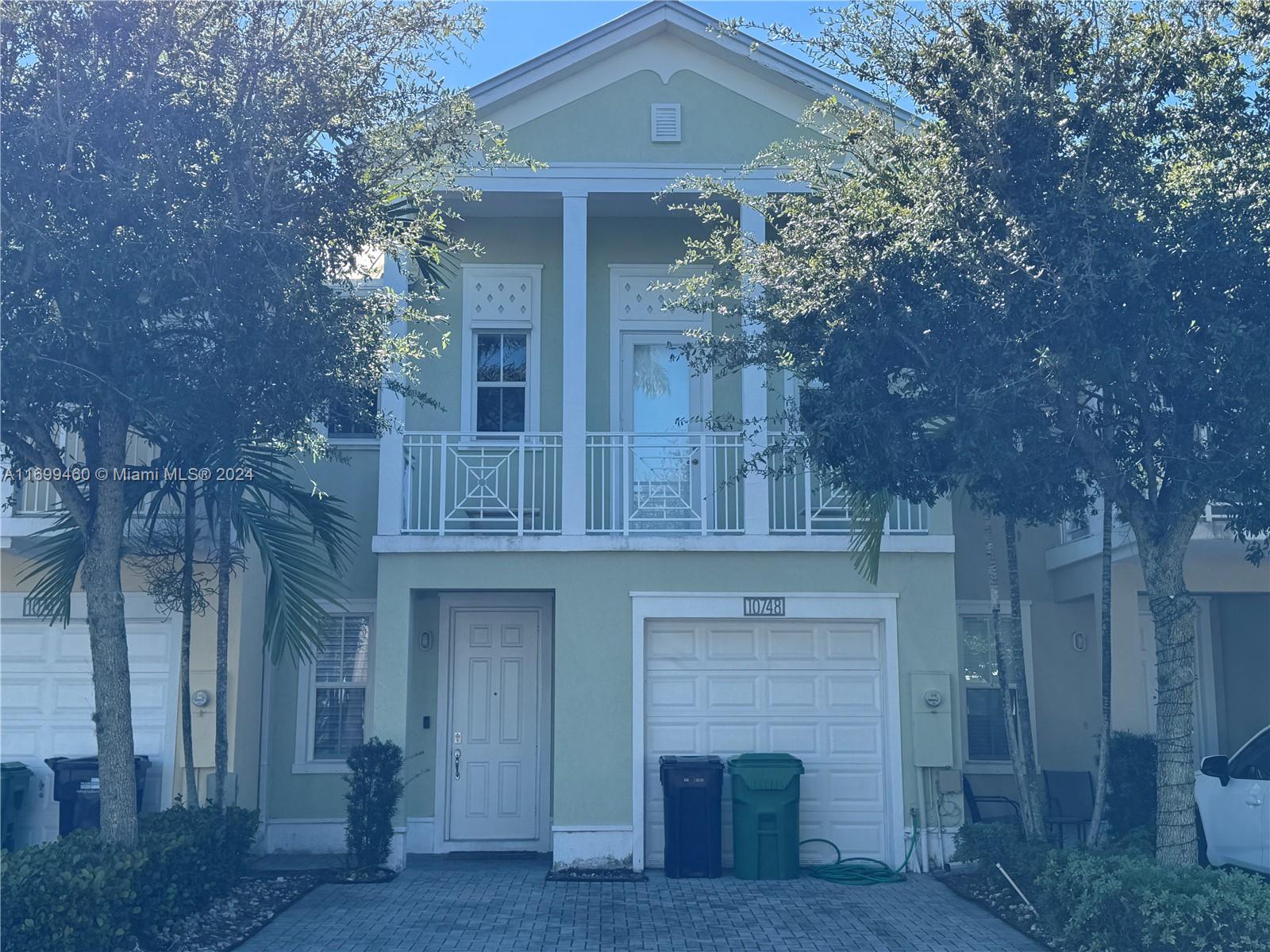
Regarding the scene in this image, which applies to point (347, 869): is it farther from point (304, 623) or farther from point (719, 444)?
point (719, 444)

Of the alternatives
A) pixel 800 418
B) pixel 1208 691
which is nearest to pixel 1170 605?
pixel 800 418

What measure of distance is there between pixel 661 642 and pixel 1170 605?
4.77m

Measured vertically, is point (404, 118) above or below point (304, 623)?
above

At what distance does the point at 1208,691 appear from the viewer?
12773mm

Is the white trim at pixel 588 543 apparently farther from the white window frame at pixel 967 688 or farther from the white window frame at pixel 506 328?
the white window frame at pixel 967 688

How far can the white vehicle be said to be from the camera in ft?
29.2

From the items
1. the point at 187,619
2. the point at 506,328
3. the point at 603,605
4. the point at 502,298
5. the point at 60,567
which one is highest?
the point at 502,298

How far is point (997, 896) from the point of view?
9.46m

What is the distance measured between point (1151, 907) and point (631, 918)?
A: 374cm

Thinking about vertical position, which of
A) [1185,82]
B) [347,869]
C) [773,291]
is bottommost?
[347,869]

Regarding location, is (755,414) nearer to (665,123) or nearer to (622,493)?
(622,493)

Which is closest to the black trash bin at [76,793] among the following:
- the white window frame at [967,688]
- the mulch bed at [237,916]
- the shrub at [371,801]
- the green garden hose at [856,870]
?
the mulch bed at [237,916]

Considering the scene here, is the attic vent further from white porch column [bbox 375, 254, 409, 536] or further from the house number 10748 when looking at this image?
the house number 10748

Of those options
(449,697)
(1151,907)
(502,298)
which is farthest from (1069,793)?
(502,298)
